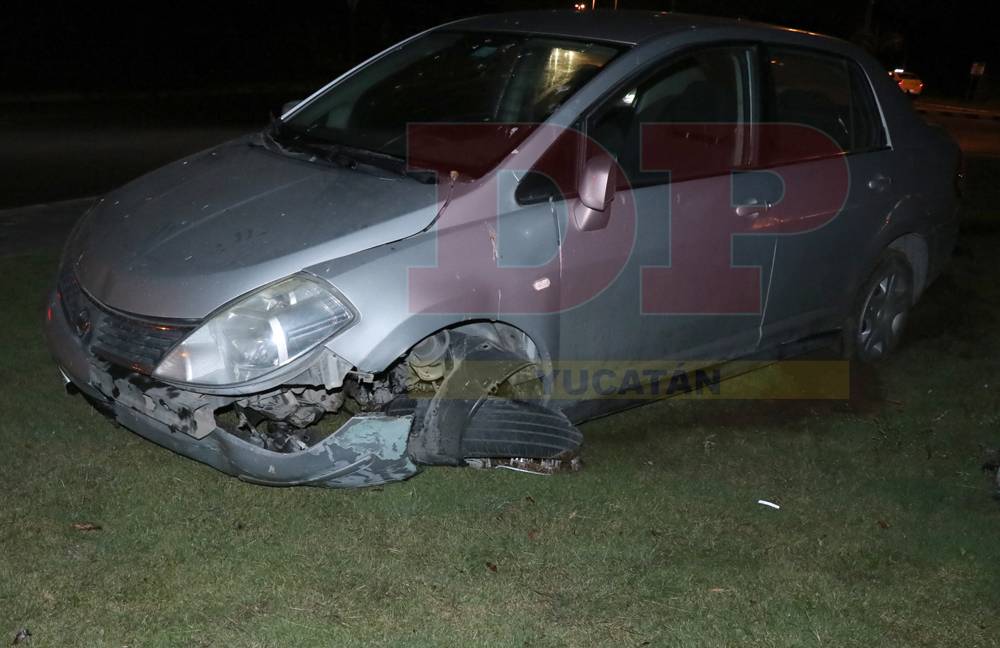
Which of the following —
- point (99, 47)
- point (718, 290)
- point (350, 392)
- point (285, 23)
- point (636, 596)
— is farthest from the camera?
point (285, 23)

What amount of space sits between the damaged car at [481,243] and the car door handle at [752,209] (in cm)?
3

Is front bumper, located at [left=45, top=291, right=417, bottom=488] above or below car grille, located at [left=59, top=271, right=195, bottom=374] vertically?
below

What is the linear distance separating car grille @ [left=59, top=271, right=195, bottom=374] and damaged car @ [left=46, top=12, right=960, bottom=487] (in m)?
0.01

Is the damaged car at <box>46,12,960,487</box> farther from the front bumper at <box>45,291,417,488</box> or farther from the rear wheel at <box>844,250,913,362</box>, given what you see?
the rear wheel at <box>844,250,913,362</box>

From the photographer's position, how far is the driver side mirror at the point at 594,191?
415cm

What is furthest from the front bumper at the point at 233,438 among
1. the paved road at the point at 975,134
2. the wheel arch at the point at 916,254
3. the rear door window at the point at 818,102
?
the paved road at the point at 975,134

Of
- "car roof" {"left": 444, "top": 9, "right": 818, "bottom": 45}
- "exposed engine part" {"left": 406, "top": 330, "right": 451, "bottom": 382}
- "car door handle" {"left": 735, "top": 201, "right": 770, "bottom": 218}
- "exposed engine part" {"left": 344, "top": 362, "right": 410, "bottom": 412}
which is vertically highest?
"car roof" {"left": 444, "top": 9, "right": 818, "bottom": 45}

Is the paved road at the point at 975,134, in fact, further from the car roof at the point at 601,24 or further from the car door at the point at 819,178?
the car roof at the point at 601,24

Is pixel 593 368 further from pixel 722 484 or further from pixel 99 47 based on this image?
pixel 99 47

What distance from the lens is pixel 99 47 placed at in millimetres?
30812

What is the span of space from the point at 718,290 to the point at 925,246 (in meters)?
1.91

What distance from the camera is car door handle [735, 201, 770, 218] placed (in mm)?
4824

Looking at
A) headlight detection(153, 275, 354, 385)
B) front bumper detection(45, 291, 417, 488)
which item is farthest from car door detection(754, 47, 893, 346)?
headlight detection(153, 275, 354, 385)

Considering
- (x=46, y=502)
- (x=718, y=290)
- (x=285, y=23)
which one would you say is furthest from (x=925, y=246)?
(x=285, y=23)
